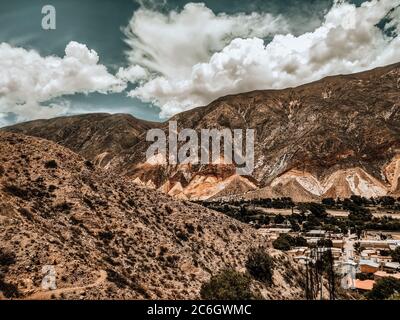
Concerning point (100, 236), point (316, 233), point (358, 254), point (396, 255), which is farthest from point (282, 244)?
point (100, 236)

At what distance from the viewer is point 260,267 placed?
1494 inches

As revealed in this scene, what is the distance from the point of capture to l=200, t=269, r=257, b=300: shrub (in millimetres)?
27688

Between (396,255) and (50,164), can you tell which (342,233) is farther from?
(50,164)

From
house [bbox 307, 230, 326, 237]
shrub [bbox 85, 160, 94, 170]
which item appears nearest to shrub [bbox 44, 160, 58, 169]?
shrub [bbox 85, 160, 94, 170]

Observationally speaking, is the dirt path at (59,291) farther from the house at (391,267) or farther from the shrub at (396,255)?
the shrub at (396,255)

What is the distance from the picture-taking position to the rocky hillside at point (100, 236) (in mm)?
22609

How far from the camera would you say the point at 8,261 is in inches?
857

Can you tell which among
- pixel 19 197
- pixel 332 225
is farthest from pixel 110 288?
pixel 332 225

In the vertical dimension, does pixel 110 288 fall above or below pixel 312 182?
below

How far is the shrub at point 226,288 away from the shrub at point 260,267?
22.1 ft

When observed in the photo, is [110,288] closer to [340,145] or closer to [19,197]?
[19,197]

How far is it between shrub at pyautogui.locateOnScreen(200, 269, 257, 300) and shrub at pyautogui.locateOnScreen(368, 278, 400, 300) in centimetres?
2247

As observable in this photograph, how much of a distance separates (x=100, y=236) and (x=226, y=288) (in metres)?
9.95
